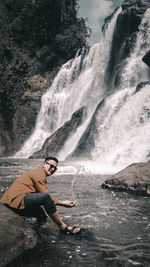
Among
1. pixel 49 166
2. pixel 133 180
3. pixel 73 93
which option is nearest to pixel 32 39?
pixel 73 93

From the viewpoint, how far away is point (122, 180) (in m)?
7.91

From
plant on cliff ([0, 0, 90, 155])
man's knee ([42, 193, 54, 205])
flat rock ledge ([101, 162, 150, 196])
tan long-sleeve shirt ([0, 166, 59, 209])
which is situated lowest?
flat rock ledge ([101, 162, 150, 196])

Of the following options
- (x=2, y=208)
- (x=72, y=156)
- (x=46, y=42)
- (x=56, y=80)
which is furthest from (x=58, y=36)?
(x=2, y=208)

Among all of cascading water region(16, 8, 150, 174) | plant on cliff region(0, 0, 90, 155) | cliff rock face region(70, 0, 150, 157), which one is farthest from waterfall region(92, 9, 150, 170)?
plant on cliff region(0, 0, 90, 155)

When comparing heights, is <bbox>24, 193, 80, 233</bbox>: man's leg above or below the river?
above

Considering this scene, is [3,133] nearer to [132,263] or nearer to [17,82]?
[17,82]

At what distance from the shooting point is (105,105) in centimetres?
1920

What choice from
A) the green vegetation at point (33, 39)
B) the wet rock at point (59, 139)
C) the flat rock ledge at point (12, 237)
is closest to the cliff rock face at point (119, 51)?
the wet rock at point (59, 139)

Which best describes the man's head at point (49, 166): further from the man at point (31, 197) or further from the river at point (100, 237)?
the river at point (100, 237)

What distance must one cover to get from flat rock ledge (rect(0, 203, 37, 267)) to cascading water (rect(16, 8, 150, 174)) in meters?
9.80

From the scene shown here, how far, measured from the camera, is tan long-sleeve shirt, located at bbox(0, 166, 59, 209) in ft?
12.9

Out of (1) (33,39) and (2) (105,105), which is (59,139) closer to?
(2) (105,105)

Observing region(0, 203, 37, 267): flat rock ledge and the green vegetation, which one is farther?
the green vegetation

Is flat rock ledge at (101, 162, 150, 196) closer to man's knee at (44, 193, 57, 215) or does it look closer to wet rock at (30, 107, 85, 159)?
man's knee at (44, 193, 57, 215)
